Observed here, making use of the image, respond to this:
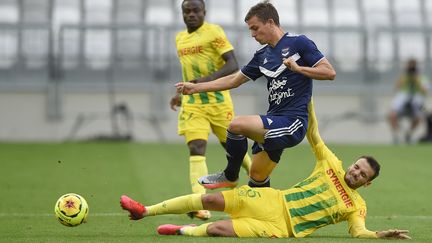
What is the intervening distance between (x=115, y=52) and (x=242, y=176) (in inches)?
438

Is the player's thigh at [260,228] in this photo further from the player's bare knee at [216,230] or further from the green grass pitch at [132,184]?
the green grass pitch at [132,184]

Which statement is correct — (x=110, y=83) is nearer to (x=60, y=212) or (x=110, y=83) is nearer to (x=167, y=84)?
(x=167, y=84)

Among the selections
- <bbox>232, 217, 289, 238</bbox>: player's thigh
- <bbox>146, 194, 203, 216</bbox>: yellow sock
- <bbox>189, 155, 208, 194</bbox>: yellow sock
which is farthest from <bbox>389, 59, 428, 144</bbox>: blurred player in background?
<bbox>146, 194, 203, 216</bbox>: yellow sock

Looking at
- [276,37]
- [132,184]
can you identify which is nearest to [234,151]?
[276,37]

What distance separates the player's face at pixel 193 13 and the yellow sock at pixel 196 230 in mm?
3295

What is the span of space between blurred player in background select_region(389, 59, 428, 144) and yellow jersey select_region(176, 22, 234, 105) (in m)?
14.2

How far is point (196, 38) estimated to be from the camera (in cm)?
1241

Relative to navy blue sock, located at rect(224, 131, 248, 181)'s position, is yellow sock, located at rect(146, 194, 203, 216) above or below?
below

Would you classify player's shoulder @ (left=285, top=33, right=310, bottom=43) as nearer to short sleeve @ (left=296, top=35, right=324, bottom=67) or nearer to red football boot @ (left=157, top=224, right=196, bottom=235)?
short sleeve @ (left=296, top=35, right=324, bottom=67)

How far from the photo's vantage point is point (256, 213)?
9.64m

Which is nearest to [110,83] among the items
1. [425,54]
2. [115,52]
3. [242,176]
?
[115,52]

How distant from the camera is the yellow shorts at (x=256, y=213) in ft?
31.5

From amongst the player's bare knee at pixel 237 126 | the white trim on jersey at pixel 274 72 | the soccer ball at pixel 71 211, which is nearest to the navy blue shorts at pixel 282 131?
the player's bare knee at pixel 237 126

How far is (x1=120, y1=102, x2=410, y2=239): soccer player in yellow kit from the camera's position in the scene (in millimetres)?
9617
